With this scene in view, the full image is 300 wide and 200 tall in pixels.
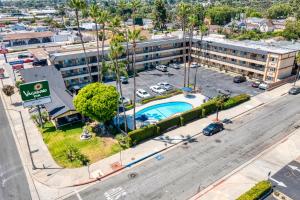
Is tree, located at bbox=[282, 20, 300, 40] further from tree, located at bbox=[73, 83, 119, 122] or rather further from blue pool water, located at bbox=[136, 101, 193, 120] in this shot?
tree, located at bbox=[73, 83, 119, 122]

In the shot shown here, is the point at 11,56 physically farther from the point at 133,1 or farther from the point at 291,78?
the point at 291,78

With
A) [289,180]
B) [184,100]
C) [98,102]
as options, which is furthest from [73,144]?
[289,180]

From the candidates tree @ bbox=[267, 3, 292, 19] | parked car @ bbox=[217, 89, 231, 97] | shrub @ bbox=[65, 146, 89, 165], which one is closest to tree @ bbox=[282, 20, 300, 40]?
parked car @ bbox=[217, 89, 231, 97]

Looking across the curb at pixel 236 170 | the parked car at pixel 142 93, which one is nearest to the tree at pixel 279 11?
the parked car at pixel 142 93

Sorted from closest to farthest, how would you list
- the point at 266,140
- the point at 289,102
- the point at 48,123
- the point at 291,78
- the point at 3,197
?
the point at 3,197
the point at 266,140
the point at 48,123
the point at 289,102
the point at 291,78

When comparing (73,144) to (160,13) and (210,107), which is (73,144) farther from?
(160,13)

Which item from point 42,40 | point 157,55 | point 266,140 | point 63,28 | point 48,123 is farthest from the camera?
point 63,28

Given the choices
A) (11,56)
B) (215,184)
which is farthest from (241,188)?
(11,56)
